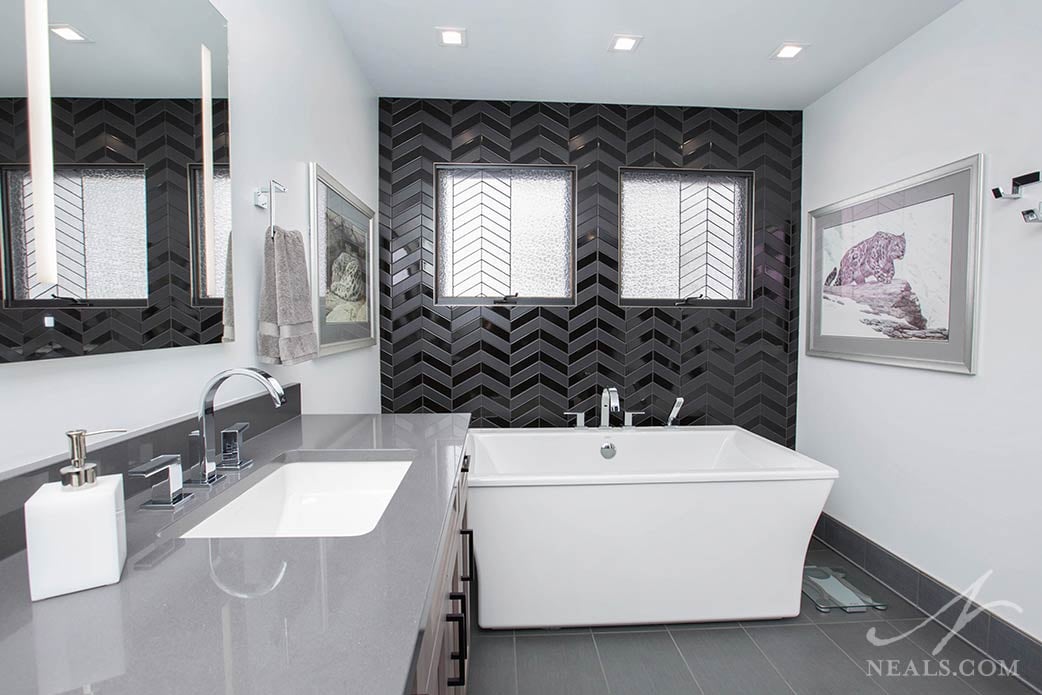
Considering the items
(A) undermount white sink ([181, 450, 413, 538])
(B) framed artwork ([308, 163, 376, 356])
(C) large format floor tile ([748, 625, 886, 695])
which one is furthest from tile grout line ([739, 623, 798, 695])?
(B) framed artwork ([308, 163, 376, 356])

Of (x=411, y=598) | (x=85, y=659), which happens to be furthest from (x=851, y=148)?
(x=85, y=659)

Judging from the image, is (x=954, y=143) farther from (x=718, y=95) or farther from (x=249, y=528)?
(x=249, y=528)

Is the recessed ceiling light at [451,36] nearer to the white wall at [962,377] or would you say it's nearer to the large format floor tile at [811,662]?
the white wall at [962,377]

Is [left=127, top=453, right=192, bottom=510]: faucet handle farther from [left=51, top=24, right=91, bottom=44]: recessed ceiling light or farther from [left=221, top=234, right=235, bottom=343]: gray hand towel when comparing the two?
[left=51, top=24, right=91, bottom=44]: recessed ceiling light

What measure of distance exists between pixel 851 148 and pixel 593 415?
84.6 inches

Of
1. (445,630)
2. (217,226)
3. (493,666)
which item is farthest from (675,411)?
(217,226)

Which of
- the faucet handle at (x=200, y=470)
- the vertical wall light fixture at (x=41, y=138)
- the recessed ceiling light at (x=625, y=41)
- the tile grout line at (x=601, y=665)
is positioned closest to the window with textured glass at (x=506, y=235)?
the recessed ceiling light at (x=625, y=41)

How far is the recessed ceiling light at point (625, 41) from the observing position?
2615 millimetres

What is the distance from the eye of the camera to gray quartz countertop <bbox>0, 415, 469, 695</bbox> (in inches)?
21.6

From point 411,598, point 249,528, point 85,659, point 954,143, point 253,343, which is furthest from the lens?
point 954,143

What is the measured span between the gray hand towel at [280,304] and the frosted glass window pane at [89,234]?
54 cm

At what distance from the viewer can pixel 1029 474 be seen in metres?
2.03

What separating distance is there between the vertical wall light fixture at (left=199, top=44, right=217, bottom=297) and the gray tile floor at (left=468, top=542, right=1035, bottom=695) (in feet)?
5.40

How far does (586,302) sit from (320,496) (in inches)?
94.2
